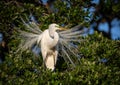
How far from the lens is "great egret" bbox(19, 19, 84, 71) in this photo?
20.5 feet

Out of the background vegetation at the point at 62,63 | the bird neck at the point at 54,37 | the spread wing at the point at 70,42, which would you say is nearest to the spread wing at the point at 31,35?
the background vegetation at the point at 62,63

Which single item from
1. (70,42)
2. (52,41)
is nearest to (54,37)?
(52,41)

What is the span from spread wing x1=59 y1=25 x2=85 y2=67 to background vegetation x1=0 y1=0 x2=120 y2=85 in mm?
133

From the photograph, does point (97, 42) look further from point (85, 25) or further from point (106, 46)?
point (85, 25)

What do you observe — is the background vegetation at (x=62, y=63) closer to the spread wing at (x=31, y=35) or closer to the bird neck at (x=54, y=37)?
the spread wing at (x=31, y=35)

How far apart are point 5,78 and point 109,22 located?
32.7ft

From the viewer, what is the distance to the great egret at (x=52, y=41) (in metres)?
6.24

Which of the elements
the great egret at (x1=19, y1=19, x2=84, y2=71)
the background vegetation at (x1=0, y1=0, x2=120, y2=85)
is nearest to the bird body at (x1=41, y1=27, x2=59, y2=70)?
the great egret at (x1=19, y1=19, x2=84, y2=71)

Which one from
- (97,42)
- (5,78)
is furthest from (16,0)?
(5,78)

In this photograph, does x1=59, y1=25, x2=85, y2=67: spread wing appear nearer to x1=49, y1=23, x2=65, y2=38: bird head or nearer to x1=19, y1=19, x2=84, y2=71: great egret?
x1=19, y1=19, x2=84, y2=71: great egret

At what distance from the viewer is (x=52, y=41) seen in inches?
247

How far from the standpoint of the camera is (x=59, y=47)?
6.57 meters

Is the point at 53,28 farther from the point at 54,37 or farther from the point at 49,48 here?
the point at 49,48

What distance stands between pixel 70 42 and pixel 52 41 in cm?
32
